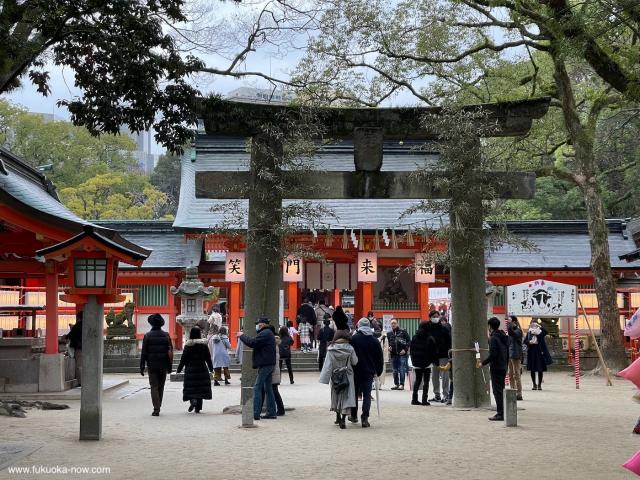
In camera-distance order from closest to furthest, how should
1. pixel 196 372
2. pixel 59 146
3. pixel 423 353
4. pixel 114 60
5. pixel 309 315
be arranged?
pixel 114 60, pixel 196 372, pixel 423 353, pixel 309 315, pixel 59 146

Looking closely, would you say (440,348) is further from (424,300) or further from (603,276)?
(424,300)

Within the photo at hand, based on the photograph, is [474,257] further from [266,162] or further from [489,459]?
[489,459]

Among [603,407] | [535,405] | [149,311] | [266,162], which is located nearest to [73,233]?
[266,162]

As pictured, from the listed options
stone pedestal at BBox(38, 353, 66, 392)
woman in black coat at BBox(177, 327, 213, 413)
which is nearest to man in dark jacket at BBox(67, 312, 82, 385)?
stone pedestal at BBox(38, 353, 66, 392)

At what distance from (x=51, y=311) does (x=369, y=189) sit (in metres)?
7.81

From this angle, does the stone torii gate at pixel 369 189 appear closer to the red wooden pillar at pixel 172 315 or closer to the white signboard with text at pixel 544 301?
the white signboard with text at pixel 544 301

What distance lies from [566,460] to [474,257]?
636cm

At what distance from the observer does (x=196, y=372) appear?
16.1 m

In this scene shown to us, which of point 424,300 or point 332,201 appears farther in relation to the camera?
point 332,201

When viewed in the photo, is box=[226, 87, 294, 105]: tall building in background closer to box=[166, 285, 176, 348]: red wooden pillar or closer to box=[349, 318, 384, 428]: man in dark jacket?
box=[349, 318, 384, 428]: man in dark jacket

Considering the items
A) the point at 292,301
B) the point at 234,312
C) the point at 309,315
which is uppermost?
the point at 292,301

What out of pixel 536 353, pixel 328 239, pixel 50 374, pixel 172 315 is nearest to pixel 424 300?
pixel 328 239

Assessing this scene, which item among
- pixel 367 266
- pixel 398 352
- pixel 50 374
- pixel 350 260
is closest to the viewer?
pixel 50 374

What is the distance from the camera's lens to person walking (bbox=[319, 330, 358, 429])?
1350 cm
